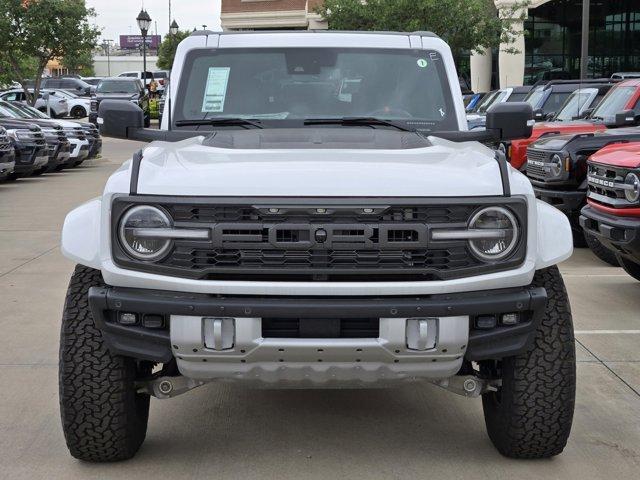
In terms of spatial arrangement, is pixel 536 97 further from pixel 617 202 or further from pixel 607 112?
pixel 617 202

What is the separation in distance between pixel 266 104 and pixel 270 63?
0.31 meters

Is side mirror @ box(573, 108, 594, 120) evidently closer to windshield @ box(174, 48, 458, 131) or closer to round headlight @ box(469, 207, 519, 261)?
windshield @ box(174, 48, 458, 131)

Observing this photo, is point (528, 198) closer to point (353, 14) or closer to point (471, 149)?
point (471, 149)

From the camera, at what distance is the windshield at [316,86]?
17.9ft

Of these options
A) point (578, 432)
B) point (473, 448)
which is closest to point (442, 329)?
point (473, 448)

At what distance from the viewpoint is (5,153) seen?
17250 mm

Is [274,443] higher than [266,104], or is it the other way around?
[266,104]

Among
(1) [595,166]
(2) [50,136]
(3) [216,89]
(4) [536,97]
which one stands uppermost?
(3) [216,89]

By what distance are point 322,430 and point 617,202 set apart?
3.83 meters

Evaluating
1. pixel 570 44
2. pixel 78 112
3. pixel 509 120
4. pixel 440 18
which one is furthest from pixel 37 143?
pixel 570 44

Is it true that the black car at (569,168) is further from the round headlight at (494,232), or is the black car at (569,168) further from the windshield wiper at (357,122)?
the round headlight at (494,232)

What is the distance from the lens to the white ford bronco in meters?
3.81

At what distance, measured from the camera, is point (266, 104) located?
549 cm

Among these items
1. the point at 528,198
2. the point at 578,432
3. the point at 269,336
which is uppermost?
the point at 528,198
